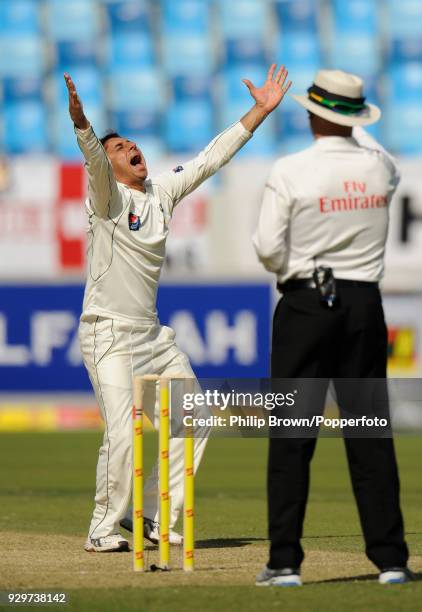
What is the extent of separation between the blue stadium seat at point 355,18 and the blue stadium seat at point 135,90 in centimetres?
293

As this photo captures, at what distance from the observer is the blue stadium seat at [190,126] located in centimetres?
2088

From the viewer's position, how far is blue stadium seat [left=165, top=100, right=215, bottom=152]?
68.5 ft

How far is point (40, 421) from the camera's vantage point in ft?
49.7

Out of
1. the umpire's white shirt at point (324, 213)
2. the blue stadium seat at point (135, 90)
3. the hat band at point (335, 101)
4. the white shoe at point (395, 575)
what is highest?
the blue stadium seat at point (135, 90)

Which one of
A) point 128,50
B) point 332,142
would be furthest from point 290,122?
point 332,142

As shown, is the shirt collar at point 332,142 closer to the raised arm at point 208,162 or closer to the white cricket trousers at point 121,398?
the raised arm at point 208,162

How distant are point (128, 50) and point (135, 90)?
2.34 feet

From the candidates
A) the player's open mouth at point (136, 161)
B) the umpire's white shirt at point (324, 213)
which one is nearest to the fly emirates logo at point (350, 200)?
the umpire's white shirt at point (324, 213)

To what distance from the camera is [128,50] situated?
21.6 metres

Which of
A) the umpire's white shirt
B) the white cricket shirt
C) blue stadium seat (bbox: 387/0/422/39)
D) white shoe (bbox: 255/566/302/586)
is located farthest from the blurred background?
white shoe (bbox: 255/566/302/586)

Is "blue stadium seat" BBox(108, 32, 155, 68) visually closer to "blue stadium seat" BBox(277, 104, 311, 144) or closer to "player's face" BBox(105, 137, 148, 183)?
"blue stadium seat" BBox(277, 104, 311, 144)

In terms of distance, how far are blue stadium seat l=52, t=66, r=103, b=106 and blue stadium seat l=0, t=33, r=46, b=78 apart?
36cm

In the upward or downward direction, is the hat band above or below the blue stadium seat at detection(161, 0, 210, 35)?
below

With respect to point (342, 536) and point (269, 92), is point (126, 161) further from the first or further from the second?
point (342, 536)
